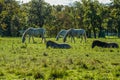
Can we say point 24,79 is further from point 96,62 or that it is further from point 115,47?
point 115,47

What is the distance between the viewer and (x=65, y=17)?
104 m

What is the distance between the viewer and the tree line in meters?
86.2

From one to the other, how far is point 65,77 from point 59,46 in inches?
649

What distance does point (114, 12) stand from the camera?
8525 cm

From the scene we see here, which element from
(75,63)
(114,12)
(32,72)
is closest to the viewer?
A: (32,72)

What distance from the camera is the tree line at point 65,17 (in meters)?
86.2

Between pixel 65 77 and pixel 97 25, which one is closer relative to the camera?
pixel 65 77

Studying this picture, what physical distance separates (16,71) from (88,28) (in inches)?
3027

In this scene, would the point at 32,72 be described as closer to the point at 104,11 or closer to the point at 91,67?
the point at 91,67

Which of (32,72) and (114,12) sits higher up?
(114,12)

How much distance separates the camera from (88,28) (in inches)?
3546

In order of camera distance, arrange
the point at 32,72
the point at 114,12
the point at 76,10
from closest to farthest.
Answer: the point at 32,72, the point at 114,12, the point at 76,10

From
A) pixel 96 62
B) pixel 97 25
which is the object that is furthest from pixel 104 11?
pixel 96 62

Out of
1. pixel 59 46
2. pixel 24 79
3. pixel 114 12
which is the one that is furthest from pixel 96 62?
pixel 114 12
